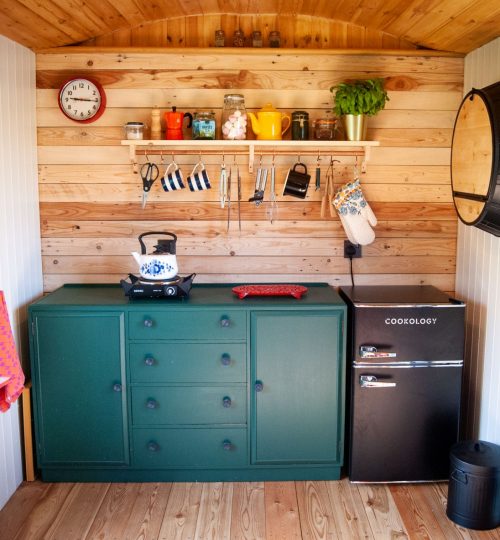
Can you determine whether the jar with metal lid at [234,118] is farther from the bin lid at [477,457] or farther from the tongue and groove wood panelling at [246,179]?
the bin lid at [477,457]

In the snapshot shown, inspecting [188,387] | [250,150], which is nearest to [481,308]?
[250,150]

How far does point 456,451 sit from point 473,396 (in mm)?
520

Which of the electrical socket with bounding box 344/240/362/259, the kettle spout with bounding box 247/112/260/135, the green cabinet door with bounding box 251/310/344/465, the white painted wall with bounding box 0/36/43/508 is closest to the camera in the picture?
the white painted wall with bounding box 0/36/43/508

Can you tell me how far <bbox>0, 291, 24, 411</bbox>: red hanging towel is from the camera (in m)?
2.38

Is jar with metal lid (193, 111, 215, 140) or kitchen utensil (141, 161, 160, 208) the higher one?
jar with metal lid (193, 111, 215, 140)

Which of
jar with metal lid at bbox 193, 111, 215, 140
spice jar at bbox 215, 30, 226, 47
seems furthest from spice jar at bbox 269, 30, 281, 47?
jar with metal lid at bbox 193, 111, 215, 140

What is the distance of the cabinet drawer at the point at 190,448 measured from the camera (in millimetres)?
3043

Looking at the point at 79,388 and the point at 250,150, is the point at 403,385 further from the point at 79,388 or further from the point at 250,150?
the point at 79,388

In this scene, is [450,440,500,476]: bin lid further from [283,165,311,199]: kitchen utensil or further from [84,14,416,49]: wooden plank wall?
[84,14,416,49]: wooden plank wall

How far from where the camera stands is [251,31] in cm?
323

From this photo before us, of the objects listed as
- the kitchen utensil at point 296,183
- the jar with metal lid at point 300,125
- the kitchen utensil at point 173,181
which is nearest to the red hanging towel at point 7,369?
the kitchen utensil at point 173,181

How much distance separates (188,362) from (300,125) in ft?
4.05

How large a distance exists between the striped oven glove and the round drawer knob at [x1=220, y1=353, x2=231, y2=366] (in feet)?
2.83

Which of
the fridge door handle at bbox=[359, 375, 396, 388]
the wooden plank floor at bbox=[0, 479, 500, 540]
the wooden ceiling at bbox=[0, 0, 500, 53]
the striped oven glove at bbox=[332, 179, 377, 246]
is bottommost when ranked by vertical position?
the wooden plank floor at bbox=[0, 479, 500, 540]
